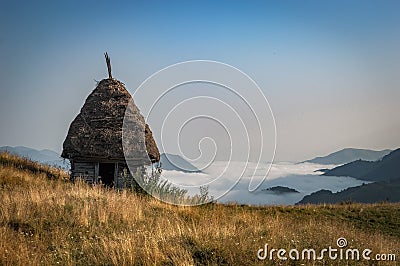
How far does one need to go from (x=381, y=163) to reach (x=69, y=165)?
72.1 meters

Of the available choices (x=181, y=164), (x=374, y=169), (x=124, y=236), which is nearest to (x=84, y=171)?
(x=181, y=164)

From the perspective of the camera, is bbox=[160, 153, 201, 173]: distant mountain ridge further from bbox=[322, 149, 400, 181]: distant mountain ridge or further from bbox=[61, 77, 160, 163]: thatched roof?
bbox=[322, 149, 400, 181]: distant mountain ridge

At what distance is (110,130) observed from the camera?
2173 cm

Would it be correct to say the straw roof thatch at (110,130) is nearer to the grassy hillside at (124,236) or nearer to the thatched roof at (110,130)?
the thatched roof at (110,130)

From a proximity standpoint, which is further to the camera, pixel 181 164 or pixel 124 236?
pixel 181 164

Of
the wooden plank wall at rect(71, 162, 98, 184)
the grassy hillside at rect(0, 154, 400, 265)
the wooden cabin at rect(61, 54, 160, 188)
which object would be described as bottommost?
the grassy hillside at rect(0, 154, 400, 265)

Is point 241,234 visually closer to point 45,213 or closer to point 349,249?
point 349,249

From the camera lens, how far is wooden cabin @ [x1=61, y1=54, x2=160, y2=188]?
21122mm

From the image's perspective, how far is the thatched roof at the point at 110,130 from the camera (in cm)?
2112

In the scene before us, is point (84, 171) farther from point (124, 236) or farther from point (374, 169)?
point (374, 169)

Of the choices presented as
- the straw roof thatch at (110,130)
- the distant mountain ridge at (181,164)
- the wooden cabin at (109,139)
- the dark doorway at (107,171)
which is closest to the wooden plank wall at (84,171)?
the wooden cabin at (109,139)

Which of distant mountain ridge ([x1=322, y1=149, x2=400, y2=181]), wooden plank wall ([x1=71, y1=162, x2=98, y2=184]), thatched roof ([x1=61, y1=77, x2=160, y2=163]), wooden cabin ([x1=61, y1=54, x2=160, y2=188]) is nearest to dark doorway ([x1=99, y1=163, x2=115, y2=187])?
wooden cabin ([x1=61, y1=54, x2=160, y2=188])

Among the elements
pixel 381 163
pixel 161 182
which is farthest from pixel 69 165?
pixel 381 163

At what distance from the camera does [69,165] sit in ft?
72.1
